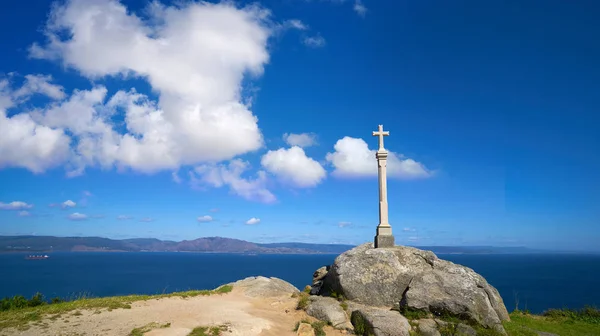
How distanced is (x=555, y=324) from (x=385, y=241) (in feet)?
26.4

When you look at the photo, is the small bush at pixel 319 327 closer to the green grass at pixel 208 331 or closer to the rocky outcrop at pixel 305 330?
the rocky outcrop at pixel 305 330

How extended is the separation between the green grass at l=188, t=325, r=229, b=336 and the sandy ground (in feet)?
0.61

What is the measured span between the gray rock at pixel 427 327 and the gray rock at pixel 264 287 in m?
8.00

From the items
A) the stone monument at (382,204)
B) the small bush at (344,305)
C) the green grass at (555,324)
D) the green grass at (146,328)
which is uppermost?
the stone monument at (382,204)

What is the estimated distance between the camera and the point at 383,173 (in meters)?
19.8

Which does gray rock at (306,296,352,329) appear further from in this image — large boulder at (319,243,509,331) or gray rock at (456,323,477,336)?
gray rock at (456,323,477,336)

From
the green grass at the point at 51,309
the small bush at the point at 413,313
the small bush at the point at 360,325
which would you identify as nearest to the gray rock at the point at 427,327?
the small bush at the point at 413,313

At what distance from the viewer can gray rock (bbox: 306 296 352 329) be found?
1325 centimetres

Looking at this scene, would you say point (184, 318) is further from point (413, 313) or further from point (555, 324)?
point (555, 324)

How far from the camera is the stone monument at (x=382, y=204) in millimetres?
18734

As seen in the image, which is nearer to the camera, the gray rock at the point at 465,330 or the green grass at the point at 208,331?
the green grass at the point at 208,331

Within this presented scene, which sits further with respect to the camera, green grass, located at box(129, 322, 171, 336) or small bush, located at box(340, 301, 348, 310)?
small bush, located at box(340, 301, 348, 310)

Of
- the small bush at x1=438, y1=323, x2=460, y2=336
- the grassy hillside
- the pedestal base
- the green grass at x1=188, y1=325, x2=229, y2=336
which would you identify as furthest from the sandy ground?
the pedestal base

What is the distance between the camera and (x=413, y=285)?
14.6m
